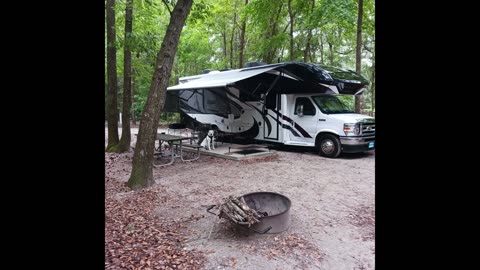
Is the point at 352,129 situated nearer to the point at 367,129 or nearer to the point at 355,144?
the point at 355,144

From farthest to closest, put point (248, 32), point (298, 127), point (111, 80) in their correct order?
point (248, 32), point (298, 127), point (111, 80)

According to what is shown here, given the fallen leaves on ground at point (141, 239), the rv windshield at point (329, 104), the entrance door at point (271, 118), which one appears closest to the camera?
the fallen leaves on ground at point (141, 239)

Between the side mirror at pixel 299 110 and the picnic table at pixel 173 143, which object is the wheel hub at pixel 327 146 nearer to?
the side mirror at pixel 299 110

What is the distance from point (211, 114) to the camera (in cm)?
1271

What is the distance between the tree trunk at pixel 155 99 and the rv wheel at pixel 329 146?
18.1 ft

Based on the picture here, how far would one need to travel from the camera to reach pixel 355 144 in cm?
897

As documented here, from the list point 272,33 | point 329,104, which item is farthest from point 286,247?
point 272,33

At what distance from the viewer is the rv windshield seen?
32.1ft

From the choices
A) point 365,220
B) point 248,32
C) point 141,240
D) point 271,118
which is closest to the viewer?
point 141,240

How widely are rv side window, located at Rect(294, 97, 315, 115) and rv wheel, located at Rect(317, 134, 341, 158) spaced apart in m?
0.90

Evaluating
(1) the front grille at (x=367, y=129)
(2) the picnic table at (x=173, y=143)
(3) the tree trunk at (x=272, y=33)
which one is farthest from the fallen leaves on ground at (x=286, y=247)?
(3) the tree trunk at (x=272, y=33)

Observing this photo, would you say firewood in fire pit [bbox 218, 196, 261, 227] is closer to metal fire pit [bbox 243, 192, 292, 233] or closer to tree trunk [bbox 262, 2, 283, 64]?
metal fire pit [bbox 243, 192, 292, 233]

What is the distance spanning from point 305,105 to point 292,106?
1.70ft

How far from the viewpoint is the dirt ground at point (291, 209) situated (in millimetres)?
3486
